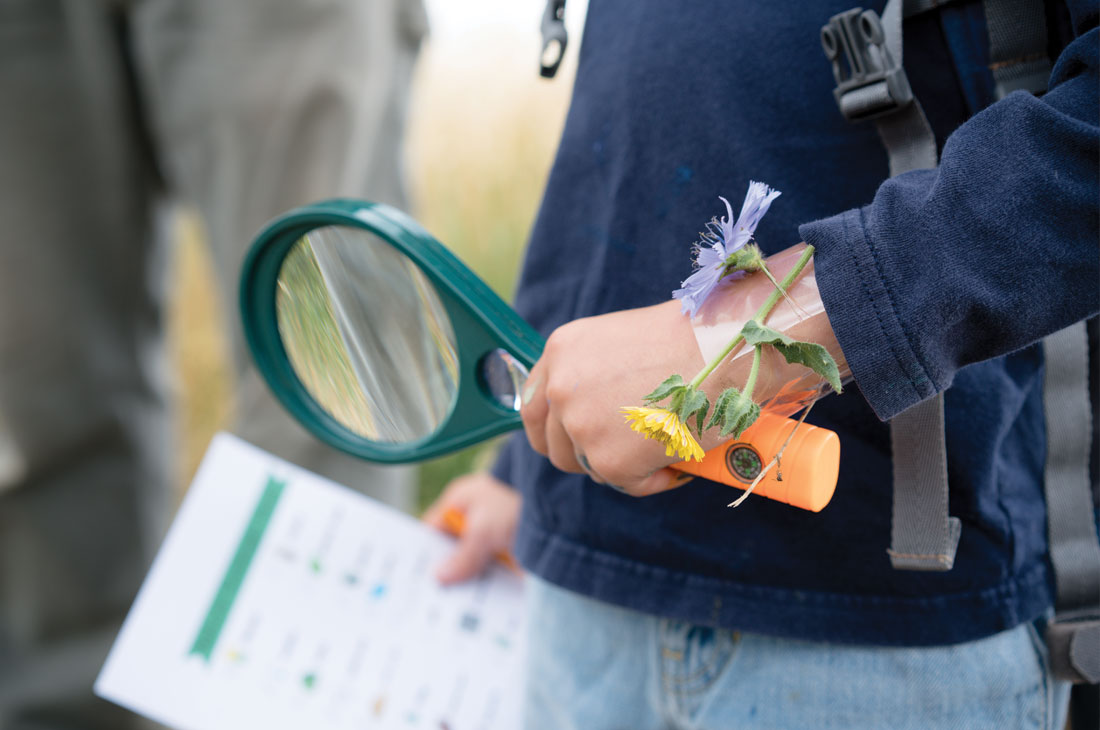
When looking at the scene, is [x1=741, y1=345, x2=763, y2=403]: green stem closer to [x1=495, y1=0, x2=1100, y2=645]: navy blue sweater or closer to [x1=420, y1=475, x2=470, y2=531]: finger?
[x1=495, y1=0, x2=1100, y2=645]: navy blue sweater

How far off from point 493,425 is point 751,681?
264 mm

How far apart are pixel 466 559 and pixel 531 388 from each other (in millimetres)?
442

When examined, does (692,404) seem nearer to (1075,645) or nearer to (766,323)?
(766,323)

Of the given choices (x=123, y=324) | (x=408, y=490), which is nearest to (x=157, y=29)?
(x=123, y=324)

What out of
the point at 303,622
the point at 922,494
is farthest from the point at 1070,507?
the point at 303,622

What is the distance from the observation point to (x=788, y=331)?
493 millimetres

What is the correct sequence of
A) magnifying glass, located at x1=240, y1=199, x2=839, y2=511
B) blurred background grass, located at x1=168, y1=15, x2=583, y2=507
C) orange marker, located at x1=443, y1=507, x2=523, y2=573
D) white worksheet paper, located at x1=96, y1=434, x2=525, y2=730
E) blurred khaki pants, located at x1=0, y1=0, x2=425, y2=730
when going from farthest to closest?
blurred background grass, located at x1=168, y1=15, x2=583, y2=507 < blurred khaki pants, located at x1=0, y1=0, x2=425, y2=730 < orange marker, located at x1=443, y1=507, x2=523, y2=573 < white worksheet paper, located at x1=96, y1=434, x2=525, y2=730 < magnifying glass, located at x1=240, y1=199, x2=839, y2=511

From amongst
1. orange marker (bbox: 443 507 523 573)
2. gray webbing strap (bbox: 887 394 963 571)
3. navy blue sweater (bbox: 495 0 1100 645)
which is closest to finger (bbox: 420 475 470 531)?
orange marker (bbox: 443 507 523 573)

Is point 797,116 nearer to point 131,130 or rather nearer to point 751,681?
point 751,681

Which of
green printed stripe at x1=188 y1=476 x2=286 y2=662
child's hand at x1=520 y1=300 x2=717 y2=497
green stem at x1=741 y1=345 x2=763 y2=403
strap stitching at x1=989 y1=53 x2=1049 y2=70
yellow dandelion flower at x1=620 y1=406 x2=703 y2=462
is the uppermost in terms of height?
strap stitching at x1=989 y1=53 x2=1049 y2=70

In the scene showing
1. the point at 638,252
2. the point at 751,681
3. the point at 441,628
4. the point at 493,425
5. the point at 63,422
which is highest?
the point at 638,252

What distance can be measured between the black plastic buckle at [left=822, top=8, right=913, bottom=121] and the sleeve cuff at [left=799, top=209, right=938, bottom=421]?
11 centimetres

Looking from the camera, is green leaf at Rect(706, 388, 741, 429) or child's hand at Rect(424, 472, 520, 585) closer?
green leaf at Rect(706, 388, 741, 429)

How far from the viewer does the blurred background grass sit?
2623 millimetres
